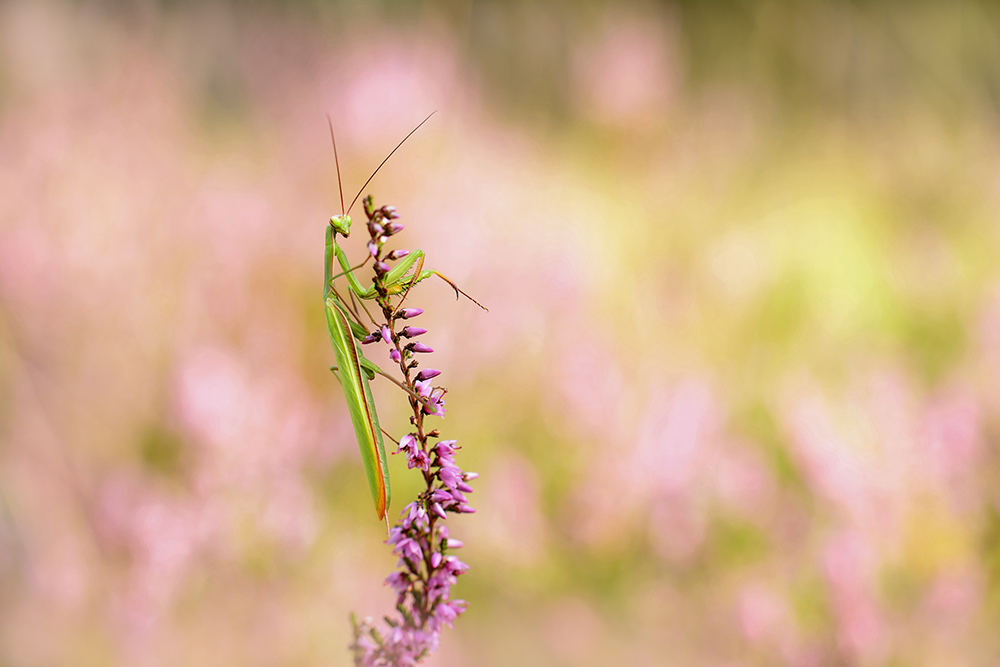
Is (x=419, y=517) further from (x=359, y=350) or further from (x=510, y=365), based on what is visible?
(x=510, y=365)

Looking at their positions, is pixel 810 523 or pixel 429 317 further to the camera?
pixel 429 317

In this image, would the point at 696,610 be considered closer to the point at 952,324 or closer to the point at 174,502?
the point at 174,502

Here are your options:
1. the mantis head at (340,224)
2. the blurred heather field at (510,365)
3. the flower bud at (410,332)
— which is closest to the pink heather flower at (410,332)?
the flower bud at (410,332)

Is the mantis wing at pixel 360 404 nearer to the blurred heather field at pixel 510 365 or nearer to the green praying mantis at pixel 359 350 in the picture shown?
the green praying mantis at pixel 359 350

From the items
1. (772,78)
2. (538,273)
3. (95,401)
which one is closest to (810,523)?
(538,273)

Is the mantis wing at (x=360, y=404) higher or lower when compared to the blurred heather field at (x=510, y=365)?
lower
